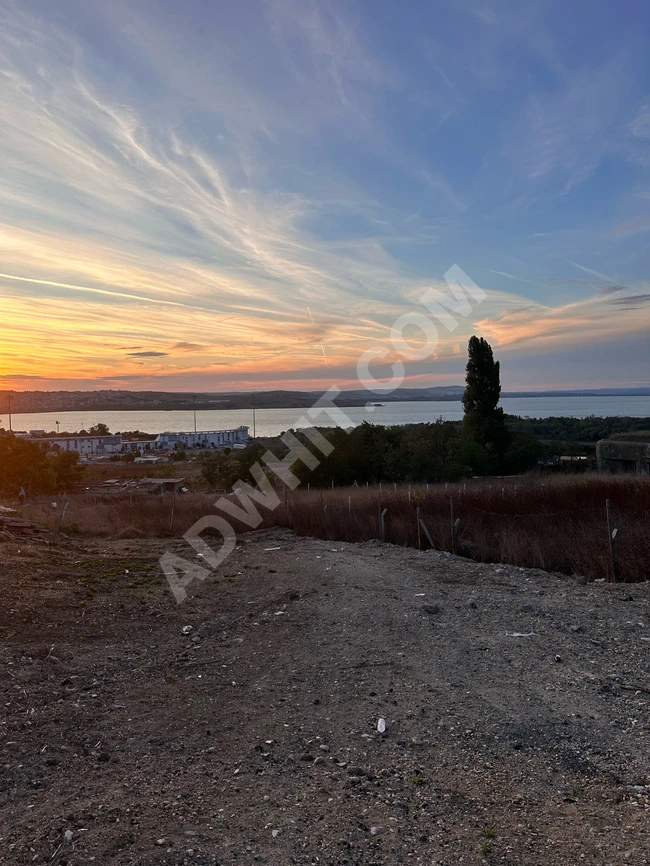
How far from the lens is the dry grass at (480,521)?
37.8 ft

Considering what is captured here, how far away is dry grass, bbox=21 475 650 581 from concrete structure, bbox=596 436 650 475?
13.6 m

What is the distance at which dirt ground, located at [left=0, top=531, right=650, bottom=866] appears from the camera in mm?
3320

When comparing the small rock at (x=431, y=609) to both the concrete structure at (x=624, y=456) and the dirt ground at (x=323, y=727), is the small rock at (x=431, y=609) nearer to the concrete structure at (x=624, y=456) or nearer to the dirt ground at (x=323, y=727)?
the dirt ground at (x=323, y=727)

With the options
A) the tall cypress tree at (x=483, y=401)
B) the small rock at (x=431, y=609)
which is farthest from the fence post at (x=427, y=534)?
the tall cypress tree at (x=483, y=401)

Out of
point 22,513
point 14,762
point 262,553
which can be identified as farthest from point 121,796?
point 22,513

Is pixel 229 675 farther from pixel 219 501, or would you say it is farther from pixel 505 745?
pixel 219 501

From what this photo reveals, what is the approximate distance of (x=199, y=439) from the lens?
4090 inches

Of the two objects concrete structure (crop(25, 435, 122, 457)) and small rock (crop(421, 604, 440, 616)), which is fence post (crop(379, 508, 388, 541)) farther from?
concrete structure (crop(25, 435, 122, 457))

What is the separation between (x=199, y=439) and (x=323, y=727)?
3984 inches

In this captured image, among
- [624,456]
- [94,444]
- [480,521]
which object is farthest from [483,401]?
[94,444]

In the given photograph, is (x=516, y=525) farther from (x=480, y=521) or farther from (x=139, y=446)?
(x=139, y=446)

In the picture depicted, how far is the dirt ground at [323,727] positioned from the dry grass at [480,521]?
2.68 meters

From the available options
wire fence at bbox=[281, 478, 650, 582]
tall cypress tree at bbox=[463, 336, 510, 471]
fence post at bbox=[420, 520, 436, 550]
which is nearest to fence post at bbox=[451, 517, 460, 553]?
wire fence at bbox=[281, 478, 650, 582]

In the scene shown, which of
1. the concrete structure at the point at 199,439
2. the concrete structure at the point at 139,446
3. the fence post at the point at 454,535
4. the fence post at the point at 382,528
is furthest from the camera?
the concrete structure at the point at 199,439
